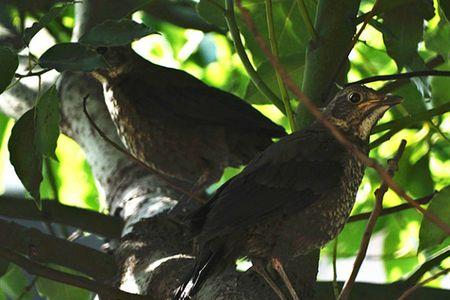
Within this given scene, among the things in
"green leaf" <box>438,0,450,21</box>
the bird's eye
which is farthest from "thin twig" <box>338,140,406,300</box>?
the bird's eye

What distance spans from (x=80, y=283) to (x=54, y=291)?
85 cm

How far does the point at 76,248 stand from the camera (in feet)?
7.41

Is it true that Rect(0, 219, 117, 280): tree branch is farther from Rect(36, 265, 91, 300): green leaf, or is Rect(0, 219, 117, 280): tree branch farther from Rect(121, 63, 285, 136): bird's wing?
Rect(121, 63, 285, 136): bird's wing

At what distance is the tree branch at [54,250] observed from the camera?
2.24m

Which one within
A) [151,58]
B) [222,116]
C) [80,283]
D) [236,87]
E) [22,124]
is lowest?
[80,283]

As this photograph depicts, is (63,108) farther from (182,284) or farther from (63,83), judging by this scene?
(182,284)

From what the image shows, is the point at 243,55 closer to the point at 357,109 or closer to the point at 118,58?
the point at 357,109

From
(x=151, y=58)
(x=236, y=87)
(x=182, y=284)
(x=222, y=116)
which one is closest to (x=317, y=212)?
(x=182, y=284)

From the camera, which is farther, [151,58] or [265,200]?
[151,58]

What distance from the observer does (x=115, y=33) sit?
1.88 meters

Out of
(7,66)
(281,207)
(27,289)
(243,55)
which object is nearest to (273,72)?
(243,55)

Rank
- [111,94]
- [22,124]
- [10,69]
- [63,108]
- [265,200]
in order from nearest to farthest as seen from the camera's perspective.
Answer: [10,69], [22,124], [265,200], [63,108], [111,94]

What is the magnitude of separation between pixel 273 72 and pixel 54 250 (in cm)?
78

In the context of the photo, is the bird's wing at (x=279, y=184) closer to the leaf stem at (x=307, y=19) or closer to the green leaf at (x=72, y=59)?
the leaf stem at (x=307, y=19)
